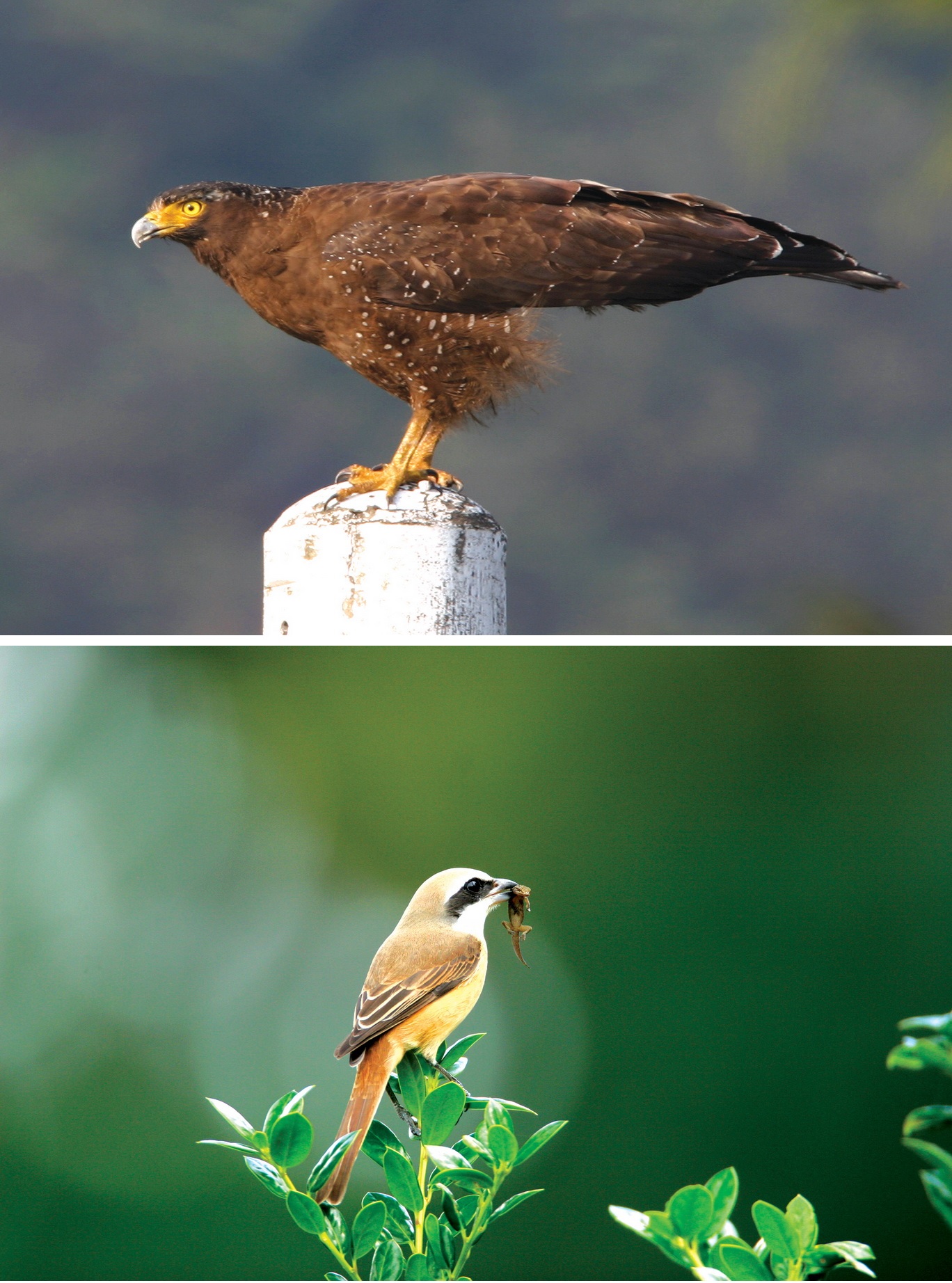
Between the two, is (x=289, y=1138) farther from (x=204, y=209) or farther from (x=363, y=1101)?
(x=204, y=209)

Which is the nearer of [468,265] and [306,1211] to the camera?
[306,1211]

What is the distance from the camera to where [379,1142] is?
3.38ft

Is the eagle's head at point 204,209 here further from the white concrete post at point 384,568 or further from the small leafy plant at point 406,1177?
the small leafy plant at point 406,1177

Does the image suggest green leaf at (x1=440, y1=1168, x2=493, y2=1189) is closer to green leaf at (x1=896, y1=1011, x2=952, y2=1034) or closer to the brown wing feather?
green leaf at (x1=896, y1=1011, x2=952, y2=1034)

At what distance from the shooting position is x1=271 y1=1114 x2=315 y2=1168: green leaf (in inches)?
38.4

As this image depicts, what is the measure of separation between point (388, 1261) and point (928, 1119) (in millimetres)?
Result: 505

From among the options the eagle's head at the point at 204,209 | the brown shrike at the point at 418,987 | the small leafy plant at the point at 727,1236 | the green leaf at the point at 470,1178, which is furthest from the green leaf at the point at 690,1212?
the eagle's head at the point at 204,209

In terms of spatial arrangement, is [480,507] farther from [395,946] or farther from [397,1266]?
[397,1266]

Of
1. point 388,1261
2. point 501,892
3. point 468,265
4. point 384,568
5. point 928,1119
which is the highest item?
point 468,265

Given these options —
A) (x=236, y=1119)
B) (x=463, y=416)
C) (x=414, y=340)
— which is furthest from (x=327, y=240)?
(x=236, y=1119)

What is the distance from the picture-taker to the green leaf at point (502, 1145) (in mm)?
1013

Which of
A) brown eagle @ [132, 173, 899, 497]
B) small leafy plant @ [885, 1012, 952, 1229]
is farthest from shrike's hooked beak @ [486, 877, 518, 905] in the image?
brown eagle @ [132, 173, 899, 497]

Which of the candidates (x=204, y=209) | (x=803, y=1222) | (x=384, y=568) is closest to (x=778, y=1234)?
(x=803, y=1222)

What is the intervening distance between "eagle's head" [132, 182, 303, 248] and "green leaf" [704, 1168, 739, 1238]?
5.52ft
